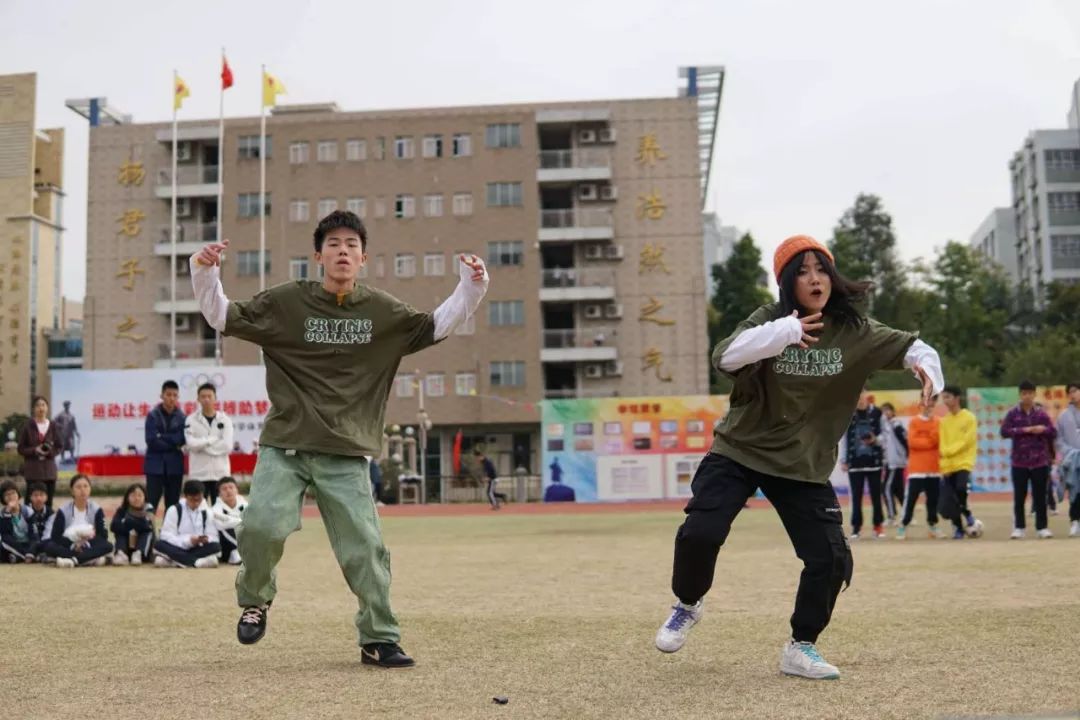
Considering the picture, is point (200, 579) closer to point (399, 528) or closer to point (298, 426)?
point (298, 426)

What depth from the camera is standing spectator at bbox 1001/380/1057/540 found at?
1363cm

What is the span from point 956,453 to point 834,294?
31.3ft

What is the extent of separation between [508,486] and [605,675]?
38.2 metres

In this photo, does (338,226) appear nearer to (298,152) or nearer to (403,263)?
(403,263)

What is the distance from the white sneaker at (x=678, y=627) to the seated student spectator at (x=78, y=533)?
8.40 meters


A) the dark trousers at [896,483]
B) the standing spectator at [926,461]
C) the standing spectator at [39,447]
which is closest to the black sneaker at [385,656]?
the standing spectator at [39,447]

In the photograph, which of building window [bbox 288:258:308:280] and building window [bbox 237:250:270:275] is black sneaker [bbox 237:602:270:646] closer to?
building window [bbox 288:258:308:280]

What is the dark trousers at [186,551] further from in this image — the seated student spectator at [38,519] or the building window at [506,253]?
the building window at [506,253]

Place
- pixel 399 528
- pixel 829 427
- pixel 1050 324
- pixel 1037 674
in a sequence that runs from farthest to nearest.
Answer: pixel 1050 324 < pixel 399 528 < pixel 829 427 < pixel 1037 674

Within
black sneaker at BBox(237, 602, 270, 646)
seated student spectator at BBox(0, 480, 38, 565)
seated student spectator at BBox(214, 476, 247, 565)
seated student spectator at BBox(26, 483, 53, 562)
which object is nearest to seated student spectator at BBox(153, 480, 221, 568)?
seated student spectator at BBox(214, 476, 247, 565)

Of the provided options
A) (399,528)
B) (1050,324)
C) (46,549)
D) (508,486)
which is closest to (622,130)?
(508,486)

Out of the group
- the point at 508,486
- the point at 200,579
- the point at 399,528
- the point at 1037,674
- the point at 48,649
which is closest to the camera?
the point at 1037,674

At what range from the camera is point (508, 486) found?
141 feet

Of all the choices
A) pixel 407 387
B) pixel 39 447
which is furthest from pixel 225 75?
pixel 39 447
